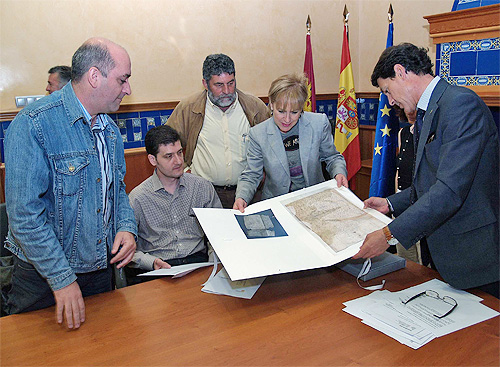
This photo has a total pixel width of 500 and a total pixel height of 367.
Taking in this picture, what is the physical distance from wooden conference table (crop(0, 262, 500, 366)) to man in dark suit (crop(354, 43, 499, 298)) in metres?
0.15

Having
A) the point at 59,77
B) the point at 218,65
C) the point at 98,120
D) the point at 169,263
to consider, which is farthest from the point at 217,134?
the point at 98,120

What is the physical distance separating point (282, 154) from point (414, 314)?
112 centimetres

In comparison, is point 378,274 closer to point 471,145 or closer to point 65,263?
point 471,145

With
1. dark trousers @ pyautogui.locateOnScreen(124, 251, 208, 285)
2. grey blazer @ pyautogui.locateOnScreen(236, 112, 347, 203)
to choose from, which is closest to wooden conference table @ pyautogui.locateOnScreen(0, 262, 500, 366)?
dark trousers @ pyautogui.locateOnScreen(124, 251, 208, 285)

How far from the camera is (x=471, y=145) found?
1.37 metres

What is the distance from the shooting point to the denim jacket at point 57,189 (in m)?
1.32

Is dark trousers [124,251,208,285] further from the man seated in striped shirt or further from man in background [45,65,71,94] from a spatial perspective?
man in background [45,65,71,94]

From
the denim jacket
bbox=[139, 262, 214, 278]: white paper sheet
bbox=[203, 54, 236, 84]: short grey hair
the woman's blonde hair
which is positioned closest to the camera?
the denim jacket

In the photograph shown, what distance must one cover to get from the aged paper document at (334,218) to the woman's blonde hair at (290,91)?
55 cm

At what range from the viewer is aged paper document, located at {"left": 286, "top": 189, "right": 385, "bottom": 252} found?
5.24 ft

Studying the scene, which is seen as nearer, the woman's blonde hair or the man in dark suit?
the man in dark suit

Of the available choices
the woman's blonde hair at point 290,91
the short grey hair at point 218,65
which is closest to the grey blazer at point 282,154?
the woman's blonde hair at point 290,91

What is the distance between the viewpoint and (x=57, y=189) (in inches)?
55.9

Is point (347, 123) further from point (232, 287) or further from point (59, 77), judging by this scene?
point (232, 287)
